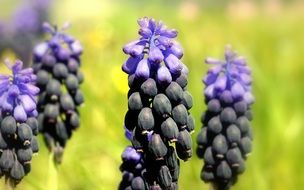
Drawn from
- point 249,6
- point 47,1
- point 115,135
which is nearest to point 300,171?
point 115,135

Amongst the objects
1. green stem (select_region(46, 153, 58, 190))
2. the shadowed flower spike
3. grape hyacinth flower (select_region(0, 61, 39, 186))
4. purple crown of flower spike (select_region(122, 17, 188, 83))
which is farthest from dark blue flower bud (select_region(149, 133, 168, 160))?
the shadowed flower spike

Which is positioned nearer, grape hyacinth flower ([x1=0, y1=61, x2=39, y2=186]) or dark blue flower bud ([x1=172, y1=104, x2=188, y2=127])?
dark blue flower bud ([x1=172, y1=104, x2=188, y2=127])

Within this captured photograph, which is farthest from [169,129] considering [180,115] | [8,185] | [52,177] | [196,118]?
[196,118]

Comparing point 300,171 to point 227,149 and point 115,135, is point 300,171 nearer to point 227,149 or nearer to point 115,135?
point 115,135

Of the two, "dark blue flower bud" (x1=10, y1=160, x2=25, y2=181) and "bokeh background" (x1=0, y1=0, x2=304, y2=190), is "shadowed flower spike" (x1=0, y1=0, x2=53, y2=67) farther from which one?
"dark blue flower bud" (x1=10, y1=160, x2=25, y2=181)

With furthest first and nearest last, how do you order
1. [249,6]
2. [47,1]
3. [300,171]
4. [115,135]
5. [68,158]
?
[47,1], [249,6], [115,135], [300,171], [68,158]

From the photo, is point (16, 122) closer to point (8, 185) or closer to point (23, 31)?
point (8, 185)

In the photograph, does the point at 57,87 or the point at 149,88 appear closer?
the point at 149,88

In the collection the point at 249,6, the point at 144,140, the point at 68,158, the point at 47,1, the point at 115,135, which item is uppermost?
the point at 47,1
